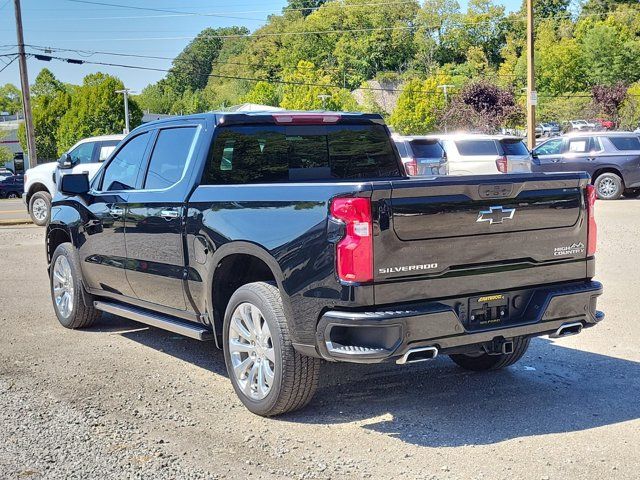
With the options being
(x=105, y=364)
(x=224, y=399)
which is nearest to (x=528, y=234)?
(x=224, y=399)

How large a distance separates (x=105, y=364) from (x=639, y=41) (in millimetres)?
94995

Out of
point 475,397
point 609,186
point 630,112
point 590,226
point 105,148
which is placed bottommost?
point 609,186

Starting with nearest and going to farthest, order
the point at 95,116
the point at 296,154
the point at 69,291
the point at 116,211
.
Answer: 1. the point at 296,154
2. the point at 116,211
3. the point at 69,291
4. the point at 95,116

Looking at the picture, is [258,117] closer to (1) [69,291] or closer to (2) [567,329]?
(2) [567,329]

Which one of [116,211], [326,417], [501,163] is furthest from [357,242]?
[501,163]

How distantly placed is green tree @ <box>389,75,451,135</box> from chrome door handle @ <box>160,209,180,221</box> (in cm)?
7086

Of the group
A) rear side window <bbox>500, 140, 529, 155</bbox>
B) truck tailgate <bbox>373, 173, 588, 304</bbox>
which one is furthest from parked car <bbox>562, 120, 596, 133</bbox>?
truck tailgate <bbox>373, 173, 588, 304</bbox>

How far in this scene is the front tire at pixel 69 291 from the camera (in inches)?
299

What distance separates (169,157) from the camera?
6.33 m

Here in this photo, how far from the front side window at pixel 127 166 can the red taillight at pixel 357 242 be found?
110 inches

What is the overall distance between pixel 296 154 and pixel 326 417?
2049mm

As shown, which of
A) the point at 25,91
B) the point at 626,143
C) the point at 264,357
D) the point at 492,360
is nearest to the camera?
the point at 264,357

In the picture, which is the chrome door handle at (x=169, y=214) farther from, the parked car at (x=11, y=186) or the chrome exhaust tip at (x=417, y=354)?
the parked car at (x=11, y=186)

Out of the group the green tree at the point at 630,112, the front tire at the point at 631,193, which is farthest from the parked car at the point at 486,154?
the green tree at the point at 630,112
